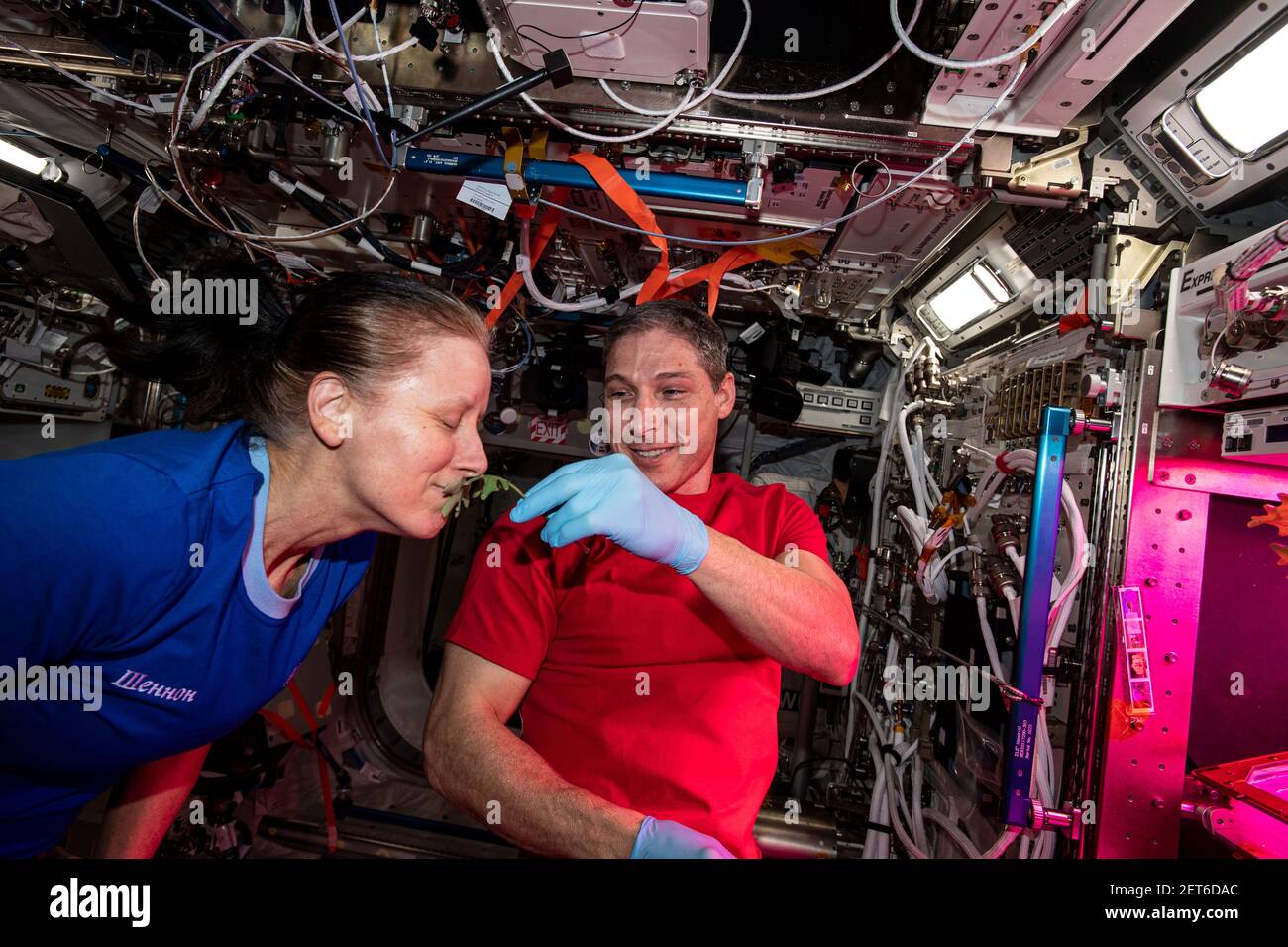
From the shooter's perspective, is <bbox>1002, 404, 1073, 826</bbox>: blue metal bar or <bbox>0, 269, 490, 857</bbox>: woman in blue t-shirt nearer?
<bbox>0, 269, 490, 857</bbox>: woman in blue t-shirt

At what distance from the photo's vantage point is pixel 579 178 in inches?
95.7

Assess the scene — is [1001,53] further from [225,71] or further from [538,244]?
[225,71]

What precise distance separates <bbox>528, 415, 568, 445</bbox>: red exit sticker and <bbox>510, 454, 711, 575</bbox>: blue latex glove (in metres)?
3.61

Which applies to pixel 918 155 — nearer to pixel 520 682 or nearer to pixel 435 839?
pixel 520 682

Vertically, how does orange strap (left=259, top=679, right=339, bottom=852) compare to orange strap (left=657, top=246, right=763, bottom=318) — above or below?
below

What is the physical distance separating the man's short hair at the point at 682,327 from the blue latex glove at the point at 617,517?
3.12 feet

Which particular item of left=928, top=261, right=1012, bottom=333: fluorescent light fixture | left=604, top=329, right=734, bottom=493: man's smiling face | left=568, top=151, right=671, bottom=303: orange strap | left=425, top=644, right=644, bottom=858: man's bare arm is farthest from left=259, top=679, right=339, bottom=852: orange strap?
left=928, top=261, right=1012, bottom=333: fluorescent light fixture

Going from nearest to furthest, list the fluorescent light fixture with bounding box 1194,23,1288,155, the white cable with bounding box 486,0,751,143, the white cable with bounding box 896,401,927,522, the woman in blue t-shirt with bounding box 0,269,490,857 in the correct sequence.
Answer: the woman in blue t-shirt with bounding box 0,269,490,857, the fluorescent light fixture with bounding box 1194,23,1288,155, the white cable with bounding box 486,0,751,143, the white cable with bounding box 896,401,927,522

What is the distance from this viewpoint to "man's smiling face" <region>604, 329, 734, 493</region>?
87.4 inches

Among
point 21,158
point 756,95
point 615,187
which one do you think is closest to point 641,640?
point 615,187

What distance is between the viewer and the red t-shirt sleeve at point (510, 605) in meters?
1.92

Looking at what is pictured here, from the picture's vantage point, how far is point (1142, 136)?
2.29 meters

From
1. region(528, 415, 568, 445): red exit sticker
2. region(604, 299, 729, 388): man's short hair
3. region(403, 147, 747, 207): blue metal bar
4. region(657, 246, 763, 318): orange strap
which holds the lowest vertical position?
region(528, 415, 568, 445): red exit sticker

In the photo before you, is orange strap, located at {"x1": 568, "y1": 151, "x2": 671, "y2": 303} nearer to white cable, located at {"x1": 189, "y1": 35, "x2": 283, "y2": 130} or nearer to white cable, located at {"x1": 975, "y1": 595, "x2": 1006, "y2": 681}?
white cable, located at {"x1": 189, "y1": 35, "x2": 283, "y2": 130}
